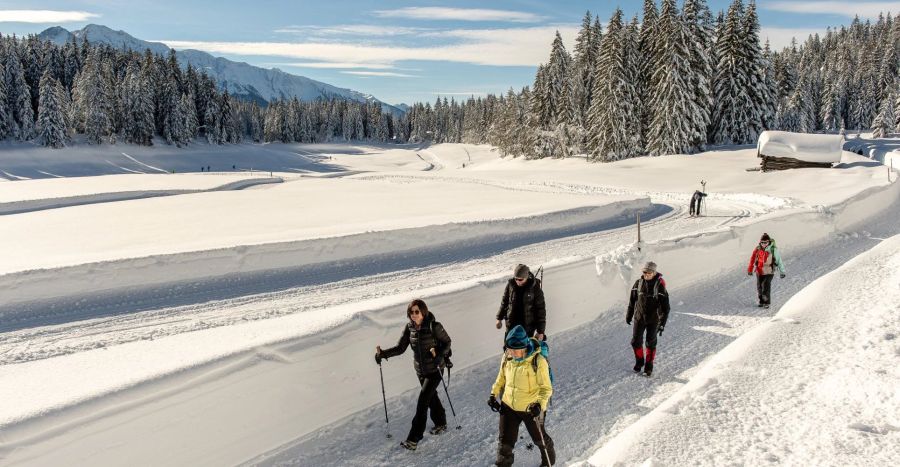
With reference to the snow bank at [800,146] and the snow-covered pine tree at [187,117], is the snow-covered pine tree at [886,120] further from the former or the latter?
the snow-covered pine tree at [187,117]

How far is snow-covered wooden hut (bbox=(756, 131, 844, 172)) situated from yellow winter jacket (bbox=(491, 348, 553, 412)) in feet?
137

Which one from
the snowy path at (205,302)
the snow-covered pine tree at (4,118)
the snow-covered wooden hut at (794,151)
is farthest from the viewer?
the snow-covered pine tree at (4,118)

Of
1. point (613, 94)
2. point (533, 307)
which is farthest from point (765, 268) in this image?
point (613, 94)

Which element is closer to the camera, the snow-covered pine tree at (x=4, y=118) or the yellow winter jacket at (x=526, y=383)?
the yellow winter jacket at (x=526, y=383)

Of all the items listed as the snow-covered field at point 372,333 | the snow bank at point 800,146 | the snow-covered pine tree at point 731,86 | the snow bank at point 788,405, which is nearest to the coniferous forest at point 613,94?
the snow-covered pine tree at point 731,86

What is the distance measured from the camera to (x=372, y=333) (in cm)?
729

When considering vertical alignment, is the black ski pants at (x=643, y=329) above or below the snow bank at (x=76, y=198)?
below

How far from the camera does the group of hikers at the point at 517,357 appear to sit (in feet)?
17.0

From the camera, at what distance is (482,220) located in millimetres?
17719

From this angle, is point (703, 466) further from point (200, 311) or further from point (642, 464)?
point (200, 311)

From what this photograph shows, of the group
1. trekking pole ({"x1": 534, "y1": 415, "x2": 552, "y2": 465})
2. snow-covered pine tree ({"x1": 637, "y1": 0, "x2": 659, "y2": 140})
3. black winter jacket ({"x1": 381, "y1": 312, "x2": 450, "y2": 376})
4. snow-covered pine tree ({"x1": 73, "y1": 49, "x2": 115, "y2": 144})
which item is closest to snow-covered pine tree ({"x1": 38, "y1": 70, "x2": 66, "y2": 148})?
snow-covered pine tree ({"x1": 73, "y1": 49, "x2": 115, "y2": 144})

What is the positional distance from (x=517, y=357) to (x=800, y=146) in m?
44.2

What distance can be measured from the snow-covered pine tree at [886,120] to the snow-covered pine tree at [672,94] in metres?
47.2

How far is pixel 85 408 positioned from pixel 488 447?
404 centimetres
